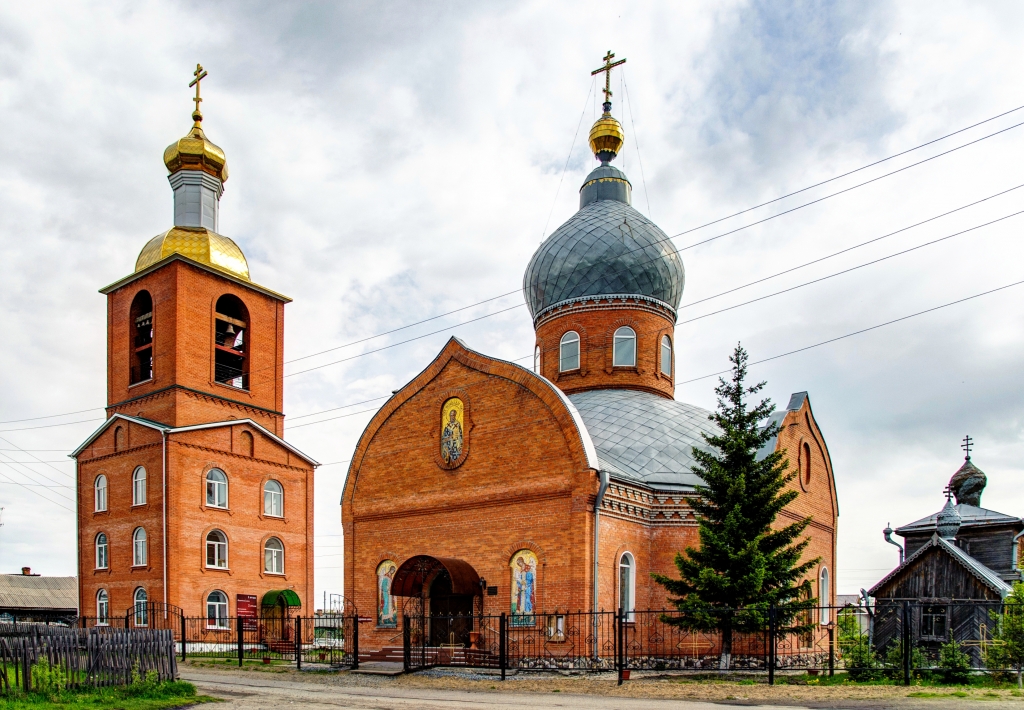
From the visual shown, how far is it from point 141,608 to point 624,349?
50.2 ft

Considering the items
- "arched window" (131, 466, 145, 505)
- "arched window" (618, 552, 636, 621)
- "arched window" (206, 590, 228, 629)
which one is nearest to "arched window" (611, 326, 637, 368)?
"arched window" (618, 552, 636, 621)

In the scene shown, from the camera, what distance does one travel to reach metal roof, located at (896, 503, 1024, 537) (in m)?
24.3

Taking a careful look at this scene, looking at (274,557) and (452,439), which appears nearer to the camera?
(452,439)

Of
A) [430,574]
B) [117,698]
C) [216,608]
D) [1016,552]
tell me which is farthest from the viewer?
[216,608]

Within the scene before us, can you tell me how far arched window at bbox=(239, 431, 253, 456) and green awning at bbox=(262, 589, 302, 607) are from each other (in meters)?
4.29

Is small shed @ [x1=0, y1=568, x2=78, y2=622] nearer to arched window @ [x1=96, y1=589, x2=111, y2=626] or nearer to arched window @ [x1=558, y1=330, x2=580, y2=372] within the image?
arched window @ [x1=96, y1=589, x2=111, y2=626]

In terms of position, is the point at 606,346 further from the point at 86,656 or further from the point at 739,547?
the point at 86,656

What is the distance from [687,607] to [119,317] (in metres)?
22.0

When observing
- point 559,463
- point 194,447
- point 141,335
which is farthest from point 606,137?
point 141,335

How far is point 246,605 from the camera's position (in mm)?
26812

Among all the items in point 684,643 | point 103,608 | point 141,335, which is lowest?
point 103,608

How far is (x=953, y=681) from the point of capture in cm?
1308

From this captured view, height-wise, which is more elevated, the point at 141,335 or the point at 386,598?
the point at 141,335

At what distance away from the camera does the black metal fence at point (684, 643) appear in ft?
47.8
